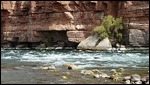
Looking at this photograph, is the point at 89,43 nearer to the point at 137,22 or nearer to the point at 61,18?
the point at 137,22

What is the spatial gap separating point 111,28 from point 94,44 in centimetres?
480

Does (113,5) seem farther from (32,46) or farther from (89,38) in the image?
(32,46)

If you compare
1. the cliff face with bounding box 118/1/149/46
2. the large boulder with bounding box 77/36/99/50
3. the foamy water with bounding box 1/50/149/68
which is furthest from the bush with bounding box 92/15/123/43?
the foamy water with bounding box 1/50/149/68

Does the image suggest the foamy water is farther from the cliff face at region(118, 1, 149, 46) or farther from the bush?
the bush

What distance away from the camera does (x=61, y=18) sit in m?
59.0

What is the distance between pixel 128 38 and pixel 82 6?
10127 mm

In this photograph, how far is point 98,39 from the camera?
53.1m

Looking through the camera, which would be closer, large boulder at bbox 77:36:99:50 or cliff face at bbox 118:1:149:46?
cliff face at bbox 118:1:149:46

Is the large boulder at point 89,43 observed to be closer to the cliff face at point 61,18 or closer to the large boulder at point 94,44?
the large boulder at point 94,44

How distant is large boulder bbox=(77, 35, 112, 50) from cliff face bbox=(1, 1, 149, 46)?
9.09 feet

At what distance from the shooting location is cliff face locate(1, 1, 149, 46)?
53.6m

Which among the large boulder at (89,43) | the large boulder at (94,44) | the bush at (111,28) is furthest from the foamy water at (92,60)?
the bush at (111,28)

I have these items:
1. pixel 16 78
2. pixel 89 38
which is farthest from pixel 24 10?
pixel 16 78

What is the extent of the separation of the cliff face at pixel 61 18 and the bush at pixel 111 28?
4.30 feet
